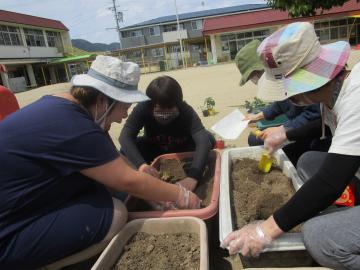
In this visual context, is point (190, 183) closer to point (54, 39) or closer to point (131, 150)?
point (131, 150)

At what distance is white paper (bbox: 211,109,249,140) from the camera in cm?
243

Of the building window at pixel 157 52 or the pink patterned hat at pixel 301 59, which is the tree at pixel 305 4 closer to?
the pink patterned hat at pixel 301 59

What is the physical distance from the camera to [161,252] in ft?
5.83

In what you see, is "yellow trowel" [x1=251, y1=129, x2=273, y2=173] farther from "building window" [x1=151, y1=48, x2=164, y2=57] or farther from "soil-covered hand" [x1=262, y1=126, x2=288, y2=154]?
"building window" [x1=151, y1=48, x2=164, y2=57]

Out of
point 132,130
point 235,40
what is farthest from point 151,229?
point 235,40

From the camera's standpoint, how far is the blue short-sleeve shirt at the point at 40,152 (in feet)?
5.15

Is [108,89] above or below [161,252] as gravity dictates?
above

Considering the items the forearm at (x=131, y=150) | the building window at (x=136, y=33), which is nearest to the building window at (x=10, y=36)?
the building window at (x=136, y=33)

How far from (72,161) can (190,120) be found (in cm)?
133

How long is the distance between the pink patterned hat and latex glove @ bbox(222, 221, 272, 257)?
1.94 ft

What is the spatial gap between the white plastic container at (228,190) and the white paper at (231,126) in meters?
0.22

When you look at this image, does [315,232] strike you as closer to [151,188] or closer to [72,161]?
[151,188]

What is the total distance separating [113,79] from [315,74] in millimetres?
1008

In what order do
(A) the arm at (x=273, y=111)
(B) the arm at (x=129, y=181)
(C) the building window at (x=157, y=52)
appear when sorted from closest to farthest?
1. (B) the arm at (x=129, y=181)
2. (A) the arm at (x=273, y=111)
3. (C) the building window at (x=157, y=52)
